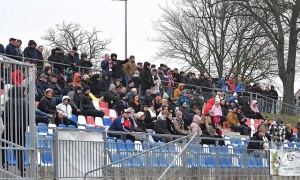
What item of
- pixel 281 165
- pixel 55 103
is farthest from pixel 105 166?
pixel 281 165

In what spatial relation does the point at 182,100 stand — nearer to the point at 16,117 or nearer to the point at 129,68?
the point at 129,68

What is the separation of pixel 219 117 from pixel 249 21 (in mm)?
27121

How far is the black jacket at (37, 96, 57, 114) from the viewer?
787 inches

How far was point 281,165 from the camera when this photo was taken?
2262 centimetres

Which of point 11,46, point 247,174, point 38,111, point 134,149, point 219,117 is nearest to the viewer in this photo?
point 134,149

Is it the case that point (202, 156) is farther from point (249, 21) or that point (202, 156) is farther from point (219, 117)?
point (249, 21)

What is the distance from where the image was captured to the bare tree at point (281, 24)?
147 ft

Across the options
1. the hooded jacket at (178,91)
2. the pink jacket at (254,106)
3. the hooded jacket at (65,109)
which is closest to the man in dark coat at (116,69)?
the hooded jacket at (178,91)

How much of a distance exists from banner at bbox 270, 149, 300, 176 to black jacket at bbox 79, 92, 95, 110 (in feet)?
17.7

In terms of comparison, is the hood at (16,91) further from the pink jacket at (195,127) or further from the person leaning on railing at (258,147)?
the pink jacket at (195,127)

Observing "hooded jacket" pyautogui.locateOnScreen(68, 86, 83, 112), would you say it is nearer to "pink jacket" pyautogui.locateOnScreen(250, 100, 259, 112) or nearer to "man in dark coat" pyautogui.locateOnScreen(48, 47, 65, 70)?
"man in dark coat" pyautogui.locateOnScreen(48, 47, 65, 70)

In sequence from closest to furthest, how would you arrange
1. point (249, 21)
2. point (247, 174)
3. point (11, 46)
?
point (247, 174) → point (11, 46) → point (249, 21)

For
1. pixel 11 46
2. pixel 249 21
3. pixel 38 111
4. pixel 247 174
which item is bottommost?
pixel 247 174

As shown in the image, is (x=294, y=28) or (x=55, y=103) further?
(x=294, y=28)
